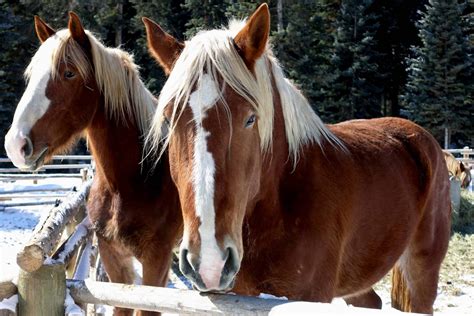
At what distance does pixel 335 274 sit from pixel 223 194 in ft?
3.04

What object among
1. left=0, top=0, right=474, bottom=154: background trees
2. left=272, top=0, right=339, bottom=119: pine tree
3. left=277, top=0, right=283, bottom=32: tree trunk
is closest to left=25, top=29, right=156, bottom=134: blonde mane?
left=0, top=0, right=474, bottom=154: background trees

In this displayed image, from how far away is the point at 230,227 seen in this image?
191cm

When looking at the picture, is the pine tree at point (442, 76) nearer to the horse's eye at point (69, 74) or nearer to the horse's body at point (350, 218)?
the horse's body at point (350, 218)

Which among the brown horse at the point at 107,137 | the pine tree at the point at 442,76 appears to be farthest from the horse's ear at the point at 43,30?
the pine tree at the point at 442,76

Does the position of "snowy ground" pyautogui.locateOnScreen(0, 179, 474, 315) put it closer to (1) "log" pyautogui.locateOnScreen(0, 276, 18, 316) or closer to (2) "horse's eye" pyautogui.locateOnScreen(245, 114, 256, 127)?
(1) "log" pyautogui.locateOnScreen(0, 276, 18, 316)

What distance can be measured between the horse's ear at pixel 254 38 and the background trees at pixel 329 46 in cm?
1915

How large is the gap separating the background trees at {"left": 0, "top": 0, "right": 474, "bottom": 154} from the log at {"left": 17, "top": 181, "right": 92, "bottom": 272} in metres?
17.3

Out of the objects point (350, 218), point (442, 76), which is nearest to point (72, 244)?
point (350, 218)

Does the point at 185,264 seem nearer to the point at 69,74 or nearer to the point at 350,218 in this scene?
the point at 350,218

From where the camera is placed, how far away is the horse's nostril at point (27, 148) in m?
3.23

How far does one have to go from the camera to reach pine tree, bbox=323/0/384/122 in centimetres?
2414

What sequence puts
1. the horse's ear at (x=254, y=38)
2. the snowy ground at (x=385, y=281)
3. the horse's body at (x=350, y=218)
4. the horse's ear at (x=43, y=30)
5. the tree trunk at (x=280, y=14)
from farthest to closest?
the tree trunk at (x=280, y=14)
the snowy ground at (x=385, y=281)
the horse's ear at (x=43, y=30)
the horse's body at (x=350, y=218)
the horse's ear at (x=254, y=38)

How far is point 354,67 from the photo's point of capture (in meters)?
24.0

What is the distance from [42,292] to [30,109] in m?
1.44
